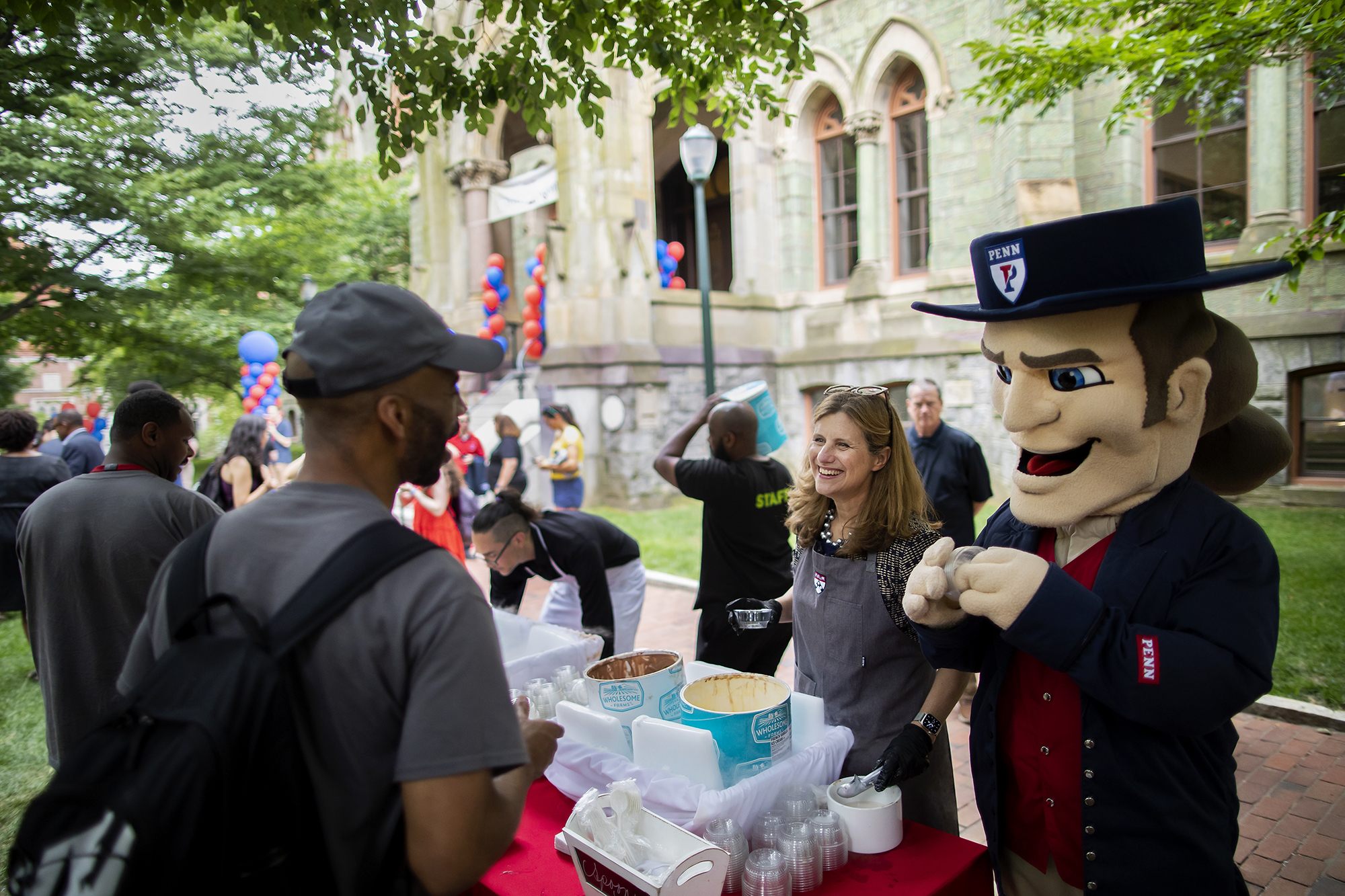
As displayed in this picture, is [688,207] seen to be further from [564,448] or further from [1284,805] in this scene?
[1284,805]

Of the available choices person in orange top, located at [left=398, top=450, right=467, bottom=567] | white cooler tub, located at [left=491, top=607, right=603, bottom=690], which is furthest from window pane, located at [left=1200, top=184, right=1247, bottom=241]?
white cooler tub, located at [left=491, top=607, right=603, bottom=690]

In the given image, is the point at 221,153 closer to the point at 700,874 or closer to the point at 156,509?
the point at 156,509

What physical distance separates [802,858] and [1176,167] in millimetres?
11403

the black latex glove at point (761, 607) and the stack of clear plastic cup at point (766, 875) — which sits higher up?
the black latex glove at point (761, 607)

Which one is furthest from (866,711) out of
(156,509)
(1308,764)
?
(1308,764)

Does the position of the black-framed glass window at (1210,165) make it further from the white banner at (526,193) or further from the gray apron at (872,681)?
the gray apron at (872,681)

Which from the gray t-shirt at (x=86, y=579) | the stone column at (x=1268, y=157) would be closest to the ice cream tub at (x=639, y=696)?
the gray t-shirt at (x=86, y=579)

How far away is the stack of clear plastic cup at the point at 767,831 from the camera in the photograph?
1.93 metres

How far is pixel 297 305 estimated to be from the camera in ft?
53.1

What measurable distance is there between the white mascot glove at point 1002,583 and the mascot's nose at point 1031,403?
0.31 metres

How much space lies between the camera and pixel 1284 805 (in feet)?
11.9

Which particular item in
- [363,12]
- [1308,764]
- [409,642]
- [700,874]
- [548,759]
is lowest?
[1308,764]

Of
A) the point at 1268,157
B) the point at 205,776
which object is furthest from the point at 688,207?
the point at 205,776

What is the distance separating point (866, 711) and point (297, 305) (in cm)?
1625
